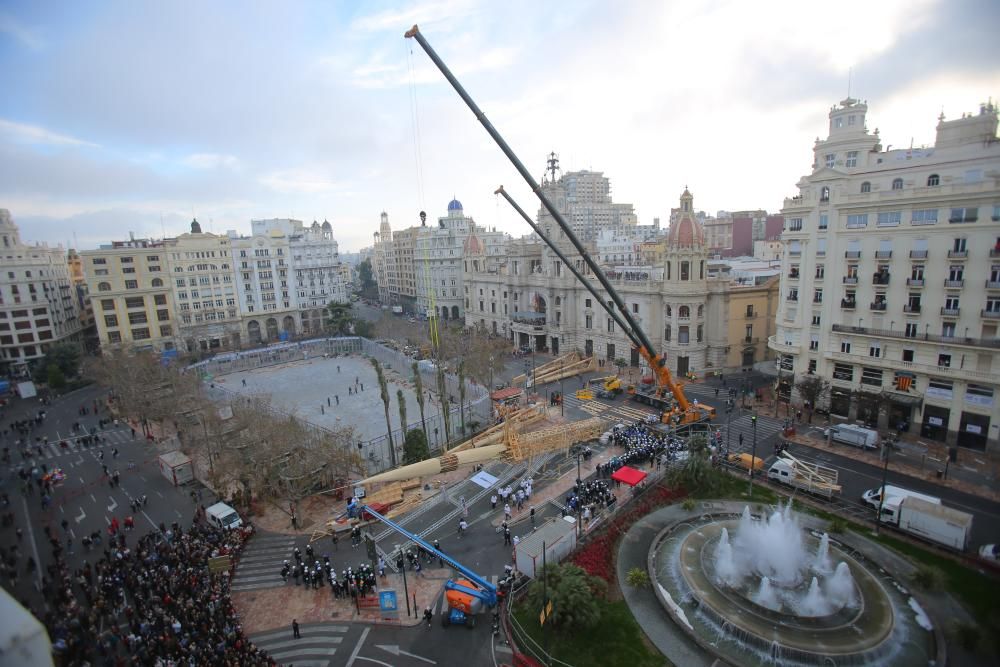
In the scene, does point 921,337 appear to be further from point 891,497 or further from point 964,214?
point 891,497

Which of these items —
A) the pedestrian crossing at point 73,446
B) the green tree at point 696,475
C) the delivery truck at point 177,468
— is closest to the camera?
the green tree at point 696,475

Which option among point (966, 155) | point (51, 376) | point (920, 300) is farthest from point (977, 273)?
point (51, 376)

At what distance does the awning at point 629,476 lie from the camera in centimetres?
3216

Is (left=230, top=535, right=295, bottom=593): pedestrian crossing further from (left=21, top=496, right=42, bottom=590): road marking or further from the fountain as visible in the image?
the fountain

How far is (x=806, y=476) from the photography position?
3194 centimetres

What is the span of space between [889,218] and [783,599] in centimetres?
3135

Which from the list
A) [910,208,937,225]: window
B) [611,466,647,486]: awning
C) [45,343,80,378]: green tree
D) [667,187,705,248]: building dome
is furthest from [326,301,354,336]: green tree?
[910,208,937,225]: window

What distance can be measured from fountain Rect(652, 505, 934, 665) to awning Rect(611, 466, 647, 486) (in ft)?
16.6

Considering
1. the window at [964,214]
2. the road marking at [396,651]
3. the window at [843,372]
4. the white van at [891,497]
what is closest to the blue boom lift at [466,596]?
the road marking at [396,651]

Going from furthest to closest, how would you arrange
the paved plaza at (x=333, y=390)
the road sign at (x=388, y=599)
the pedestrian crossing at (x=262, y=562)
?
the paved plaza at (x=333, y=390)
the pedestrian crossing at (x=262, y=562)
the road sign at (x=388, y=599)

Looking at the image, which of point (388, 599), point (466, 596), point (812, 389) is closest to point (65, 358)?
point (388, 599)

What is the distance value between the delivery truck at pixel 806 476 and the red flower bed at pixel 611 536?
7.05m

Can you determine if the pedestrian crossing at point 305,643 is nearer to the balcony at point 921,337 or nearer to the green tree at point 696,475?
the green tree at point 696,475

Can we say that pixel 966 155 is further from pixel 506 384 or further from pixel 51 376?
pixel 51 376
